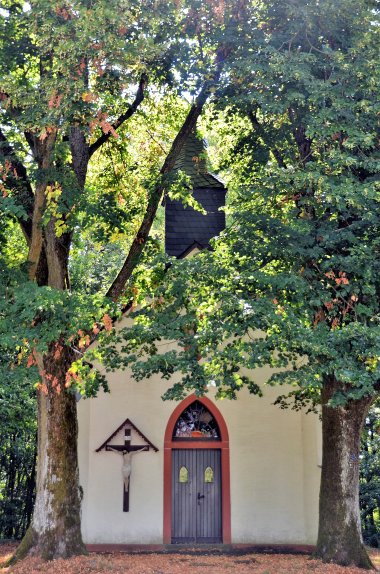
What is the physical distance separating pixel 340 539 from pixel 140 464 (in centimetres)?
487

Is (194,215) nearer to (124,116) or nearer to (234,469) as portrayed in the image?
(124,116)

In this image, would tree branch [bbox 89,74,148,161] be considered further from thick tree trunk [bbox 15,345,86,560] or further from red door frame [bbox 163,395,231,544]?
red door frame [bbox 163,395,231,544]

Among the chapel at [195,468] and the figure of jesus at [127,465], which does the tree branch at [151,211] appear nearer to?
the chapel at [195,468]

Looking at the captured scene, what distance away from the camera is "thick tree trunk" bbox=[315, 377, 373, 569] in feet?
32.8

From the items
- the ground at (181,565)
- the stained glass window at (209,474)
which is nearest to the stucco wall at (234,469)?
the stained glass window at (209,474)

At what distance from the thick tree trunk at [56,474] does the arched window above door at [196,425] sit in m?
3.87

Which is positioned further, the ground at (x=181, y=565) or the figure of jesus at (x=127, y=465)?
the figure of jesus at (x=127, y=465)

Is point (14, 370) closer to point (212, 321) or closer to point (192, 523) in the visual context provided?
point (212, 321)

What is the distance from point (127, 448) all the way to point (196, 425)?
1663 mm

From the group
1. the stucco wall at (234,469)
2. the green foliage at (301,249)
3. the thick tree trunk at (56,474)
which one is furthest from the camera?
the stucco wall at (234,469)

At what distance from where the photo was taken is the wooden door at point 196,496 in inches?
523

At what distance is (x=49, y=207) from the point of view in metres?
9.78

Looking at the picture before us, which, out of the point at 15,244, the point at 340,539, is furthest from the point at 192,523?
the point at 15,244

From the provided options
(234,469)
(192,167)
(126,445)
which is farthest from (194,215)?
(234,469)
